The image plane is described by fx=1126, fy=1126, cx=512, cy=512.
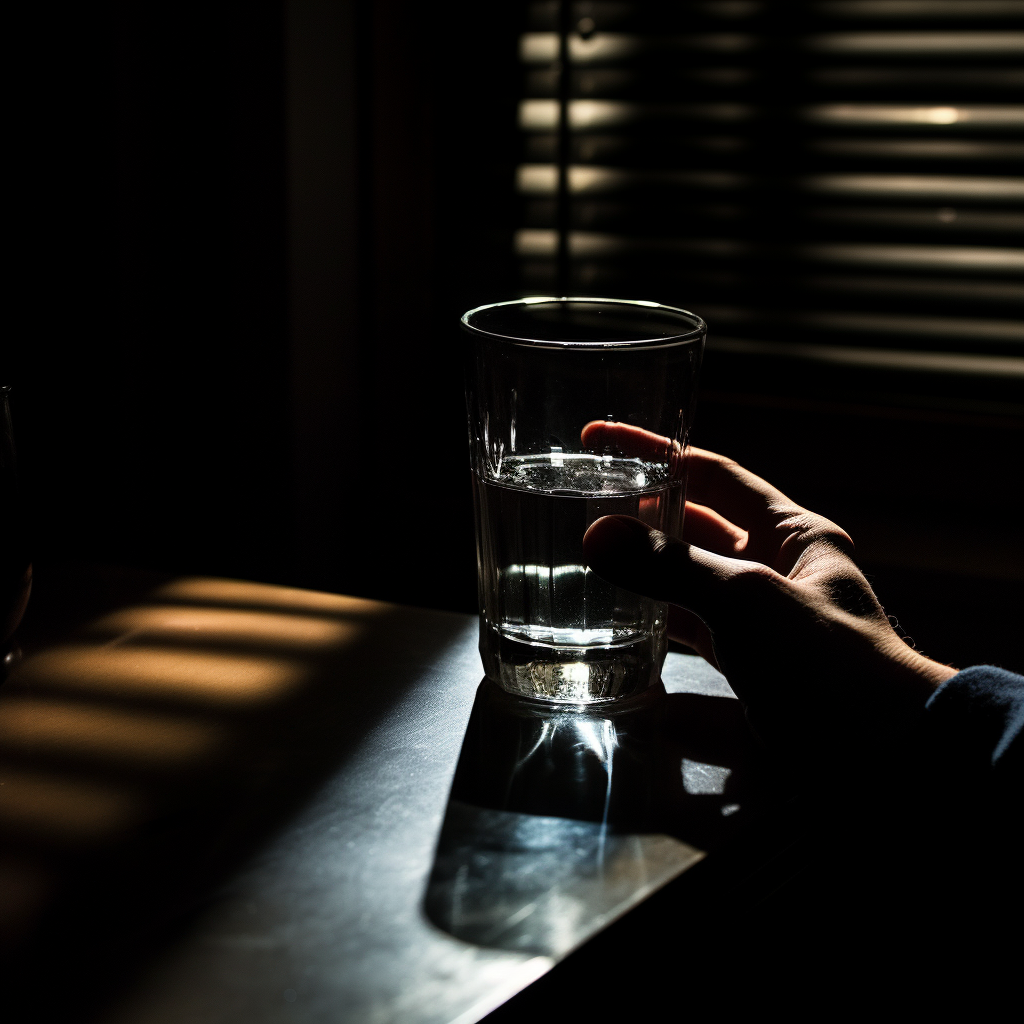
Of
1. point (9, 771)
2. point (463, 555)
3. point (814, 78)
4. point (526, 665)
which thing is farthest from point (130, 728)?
point (814, 78)

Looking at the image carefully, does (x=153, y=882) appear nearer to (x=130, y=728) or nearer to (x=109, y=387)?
(x=130, y=728)

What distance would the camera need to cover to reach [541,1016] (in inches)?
17.8

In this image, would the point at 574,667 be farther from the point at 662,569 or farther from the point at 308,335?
the point at 308,335

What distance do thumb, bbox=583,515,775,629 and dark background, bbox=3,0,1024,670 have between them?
36.3 inches

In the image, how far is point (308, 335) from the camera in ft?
5.54

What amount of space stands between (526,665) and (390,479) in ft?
3.88

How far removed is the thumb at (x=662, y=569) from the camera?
636 millimetres

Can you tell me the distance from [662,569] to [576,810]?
147 millimetres

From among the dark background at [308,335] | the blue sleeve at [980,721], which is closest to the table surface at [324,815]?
the blue sleeve at [980,721]

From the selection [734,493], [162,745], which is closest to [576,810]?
[162,745]

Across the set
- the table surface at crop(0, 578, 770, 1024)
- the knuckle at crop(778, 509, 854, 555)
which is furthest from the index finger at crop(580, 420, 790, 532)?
the table surface at crop(0, 578, 770, 1024)

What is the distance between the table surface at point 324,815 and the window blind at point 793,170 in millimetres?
1032

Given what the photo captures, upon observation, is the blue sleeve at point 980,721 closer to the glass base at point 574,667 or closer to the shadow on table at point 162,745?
the glass base at point 574,667

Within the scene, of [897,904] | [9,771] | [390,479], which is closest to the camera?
[9,771]
